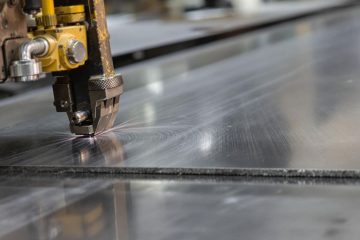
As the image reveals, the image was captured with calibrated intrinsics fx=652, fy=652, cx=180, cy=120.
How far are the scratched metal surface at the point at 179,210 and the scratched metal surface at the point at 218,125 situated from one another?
0.23ft

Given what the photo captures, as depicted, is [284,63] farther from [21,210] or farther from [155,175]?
[21,210]

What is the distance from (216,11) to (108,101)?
5122mm

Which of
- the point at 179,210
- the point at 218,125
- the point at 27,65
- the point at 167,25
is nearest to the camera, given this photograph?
the point at 179,210

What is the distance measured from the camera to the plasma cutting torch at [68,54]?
1.20 m

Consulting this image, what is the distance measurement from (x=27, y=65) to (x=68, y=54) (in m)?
0.10

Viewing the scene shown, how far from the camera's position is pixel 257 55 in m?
3.06

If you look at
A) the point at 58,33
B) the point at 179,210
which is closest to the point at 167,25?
the point at 58,33

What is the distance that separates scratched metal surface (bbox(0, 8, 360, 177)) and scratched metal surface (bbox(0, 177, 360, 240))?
69mm

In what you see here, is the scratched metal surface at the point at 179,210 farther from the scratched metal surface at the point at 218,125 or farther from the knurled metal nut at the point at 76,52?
the knurled metal nut at the point at 76,52

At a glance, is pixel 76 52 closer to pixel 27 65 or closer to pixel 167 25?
pixel 27 65

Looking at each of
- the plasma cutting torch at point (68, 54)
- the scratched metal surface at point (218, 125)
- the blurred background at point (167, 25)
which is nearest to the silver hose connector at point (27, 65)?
the plasma cutting torch at point (68, 54)

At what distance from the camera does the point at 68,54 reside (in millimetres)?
1253

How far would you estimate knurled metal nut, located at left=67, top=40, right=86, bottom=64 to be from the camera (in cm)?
125

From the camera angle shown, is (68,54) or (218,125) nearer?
(68,54)
